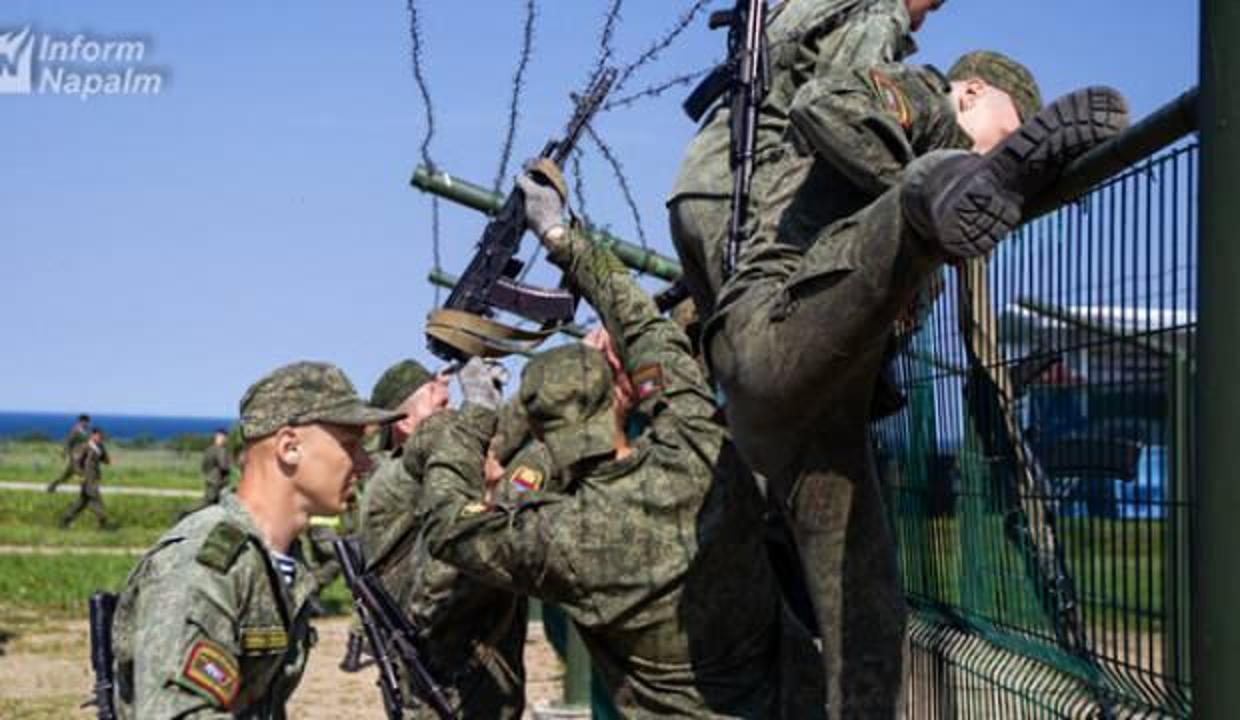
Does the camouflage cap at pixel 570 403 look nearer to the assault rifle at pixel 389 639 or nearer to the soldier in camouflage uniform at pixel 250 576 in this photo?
the soldier in camouflage uniform at pixel 250 576

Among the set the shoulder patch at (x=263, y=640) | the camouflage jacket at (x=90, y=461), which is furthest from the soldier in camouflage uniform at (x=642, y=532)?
→ the camouflage jacket at (x=90, y=461)

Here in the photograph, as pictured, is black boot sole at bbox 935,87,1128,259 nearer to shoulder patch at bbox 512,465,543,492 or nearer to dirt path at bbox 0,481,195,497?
shoulder patch at bbox 512,465,543,492

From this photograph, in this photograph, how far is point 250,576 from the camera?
4.37 metres

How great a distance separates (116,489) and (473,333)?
47.8m

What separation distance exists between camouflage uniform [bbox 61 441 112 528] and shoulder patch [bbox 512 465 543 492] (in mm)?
29781

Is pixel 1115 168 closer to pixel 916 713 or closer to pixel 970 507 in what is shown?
pixel 970 507

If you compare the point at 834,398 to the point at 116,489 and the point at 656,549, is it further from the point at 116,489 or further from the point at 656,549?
the point at 116,489

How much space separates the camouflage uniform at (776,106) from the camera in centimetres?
454

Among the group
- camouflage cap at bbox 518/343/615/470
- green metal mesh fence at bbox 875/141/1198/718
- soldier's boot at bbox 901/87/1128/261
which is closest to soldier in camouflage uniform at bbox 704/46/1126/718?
soldier's boot at bbox 901/87/1128/261

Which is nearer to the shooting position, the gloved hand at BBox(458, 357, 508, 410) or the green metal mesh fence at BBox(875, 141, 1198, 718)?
the green metal mesh fence at BBox(875, 141, 1198, 718)

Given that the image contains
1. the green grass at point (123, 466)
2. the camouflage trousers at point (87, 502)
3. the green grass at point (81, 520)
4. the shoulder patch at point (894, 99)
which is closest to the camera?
the shoulder patch at point (894, 99)

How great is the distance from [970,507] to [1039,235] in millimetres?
880

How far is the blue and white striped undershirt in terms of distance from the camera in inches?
179

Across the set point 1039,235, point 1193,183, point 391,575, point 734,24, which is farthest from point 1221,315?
point 391,575
